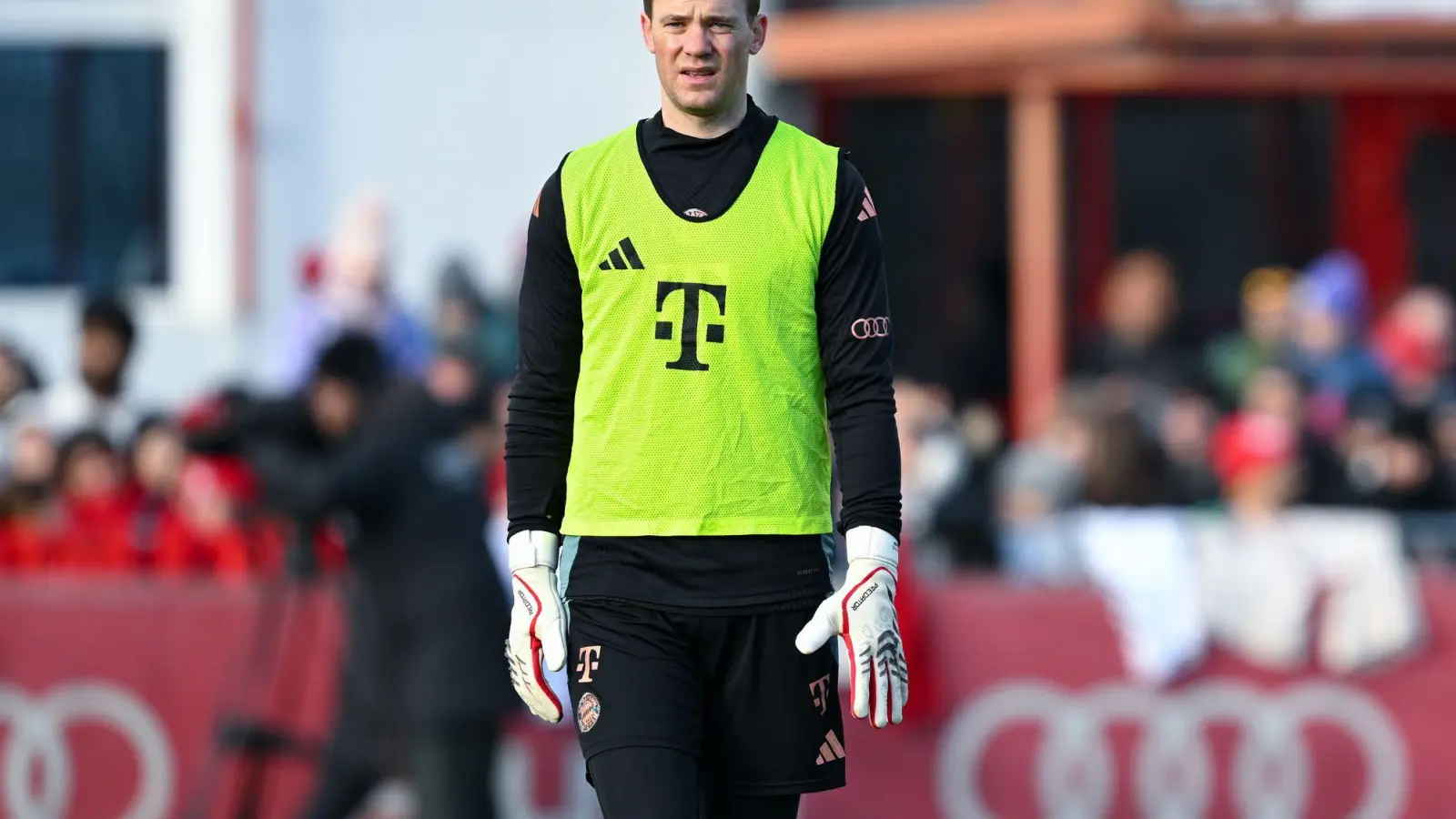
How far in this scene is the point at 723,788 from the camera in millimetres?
4812

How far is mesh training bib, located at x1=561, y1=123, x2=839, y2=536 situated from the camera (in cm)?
471

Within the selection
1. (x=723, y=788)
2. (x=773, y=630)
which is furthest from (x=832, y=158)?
(x=723, y=788)

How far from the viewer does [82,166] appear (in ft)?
44.8

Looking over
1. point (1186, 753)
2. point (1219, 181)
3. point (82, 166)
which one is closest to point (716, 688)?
point (1186, 753)

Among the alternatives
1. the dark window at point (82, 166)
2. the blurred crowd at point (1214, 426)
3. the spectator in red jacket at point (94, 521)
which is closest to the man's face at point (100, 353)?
the spectator in red jacket at point (94, 521)

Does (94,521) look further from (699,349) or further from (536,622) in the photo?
(699,349)

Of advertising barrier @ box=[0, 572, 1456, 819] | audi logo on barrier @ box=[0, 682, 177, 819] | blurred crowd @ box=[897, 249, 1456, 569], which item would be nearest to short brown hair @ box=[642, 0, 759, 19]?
advertising barrier @ box=[0, 572, 1456, 819]

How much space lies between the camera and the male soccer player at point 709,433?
15.4ft

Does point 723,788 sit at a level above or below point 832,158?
below

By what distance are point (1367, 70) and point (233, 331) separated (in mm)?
6442

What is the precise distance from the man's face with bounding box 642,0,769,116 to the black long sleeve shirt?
0.09 metres

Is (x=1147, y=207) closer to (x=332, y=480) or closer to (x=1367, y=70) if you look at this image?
(x=1367, y=70)

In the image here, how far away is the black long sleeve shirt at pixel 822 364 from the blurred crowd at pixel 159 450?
12.8 feet

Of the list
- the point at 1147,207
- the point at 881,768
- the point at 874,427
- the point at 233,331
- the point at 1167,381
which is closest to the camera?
the point at 874,427
